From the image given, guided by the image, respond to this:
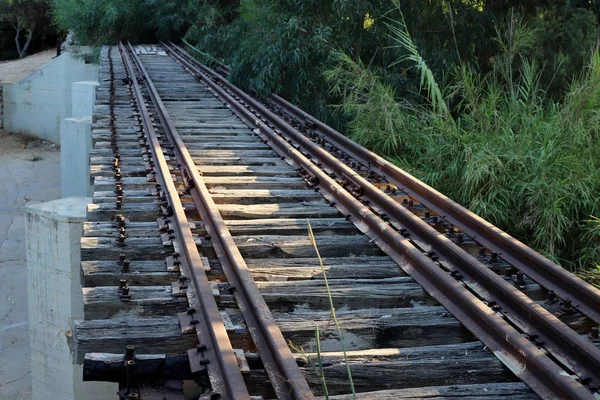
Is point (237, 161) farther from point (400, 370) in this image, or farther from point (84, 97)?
point (84, 97)

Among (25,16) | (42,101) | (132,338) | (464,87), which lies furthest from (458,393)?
(25,16)

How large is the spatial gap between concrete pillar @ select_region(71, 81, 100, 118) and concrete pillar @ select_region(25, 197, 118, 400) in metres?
6.04

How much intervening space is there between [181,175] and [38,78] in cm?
1971

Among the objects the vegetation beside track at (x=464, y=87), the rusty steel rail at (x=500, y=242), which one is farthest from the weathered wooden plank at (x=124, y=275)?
the vegetation beside track at (x=464, y=87)

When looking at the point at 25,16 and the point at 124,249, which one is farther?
the point at 25,16

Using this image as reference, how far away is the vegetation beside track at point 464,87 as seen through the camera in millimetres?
7043

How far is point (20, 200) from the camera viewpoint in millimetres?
19266

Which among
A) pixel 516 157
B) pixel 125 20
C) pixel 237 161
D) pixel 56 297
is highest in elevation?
pixel 125 20

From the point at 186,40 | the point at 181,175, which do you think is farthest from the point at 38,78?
the point at 181,175

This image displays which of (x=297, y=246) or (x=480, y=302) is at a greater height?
(x=480, y=302)

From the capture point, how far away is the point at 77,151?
454 inches

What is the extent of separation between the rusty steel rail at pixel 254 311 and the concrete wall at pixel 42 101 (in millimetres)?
19091

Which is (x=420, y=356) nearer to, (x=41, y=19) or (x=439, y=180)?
(x=439, y=180)

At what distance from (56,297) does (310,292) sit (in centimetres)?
373
